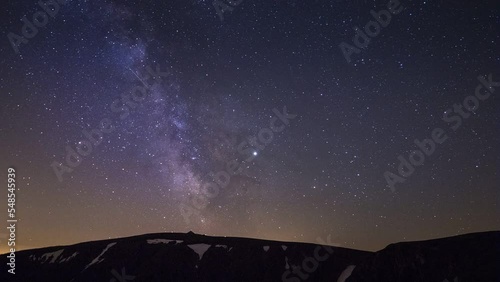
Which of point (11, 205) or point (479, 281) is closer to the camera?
point (11, 205)

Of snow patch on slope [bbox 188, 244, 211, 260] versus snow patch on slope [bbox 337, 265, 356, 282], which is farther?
snow patch on slope [bbox 188, 244, 211, 260]

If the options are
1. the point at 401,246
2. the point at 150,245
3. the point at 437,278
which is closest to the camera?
the point at 437,278

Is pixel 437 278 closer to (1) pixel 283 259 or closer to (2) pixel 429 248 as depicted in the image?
(2) pixel 429 248

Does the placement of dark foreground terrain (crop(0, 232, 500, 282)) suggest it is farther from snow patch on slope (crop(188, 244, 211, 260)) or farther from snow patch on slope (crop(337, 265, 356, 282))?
snow patch on slope (crop(188, 244, 211, 260))

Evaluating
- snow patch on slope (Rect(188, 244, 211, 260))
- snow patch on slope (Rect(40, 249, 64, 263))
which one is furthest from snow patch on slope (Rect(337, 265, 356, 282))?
snow patch on slope (Rect(40, 249, 64, 263))

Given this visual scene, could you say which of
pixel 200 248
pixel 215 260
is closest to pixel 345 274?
pixel 215 260

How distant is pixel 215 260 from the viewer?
6619cm

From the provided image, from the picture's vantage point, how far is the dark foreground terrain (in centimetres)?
4634

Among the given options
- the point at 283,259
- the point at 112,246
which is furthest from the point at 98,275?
the point at 283,259

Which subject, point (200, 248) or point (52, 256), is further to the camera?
point (52, 256)

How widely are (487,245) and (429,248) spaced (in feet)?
19.4

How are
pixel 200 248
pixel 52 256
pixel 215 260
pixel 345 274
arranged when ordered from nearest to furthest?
pixel 345 274 < pixel 215 260 < pixel 200 248 < pixel 52 256

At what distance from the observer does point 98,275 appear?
6512 cm

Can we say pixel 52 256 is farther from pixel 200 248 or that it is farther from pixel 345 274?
pixel 345 274
